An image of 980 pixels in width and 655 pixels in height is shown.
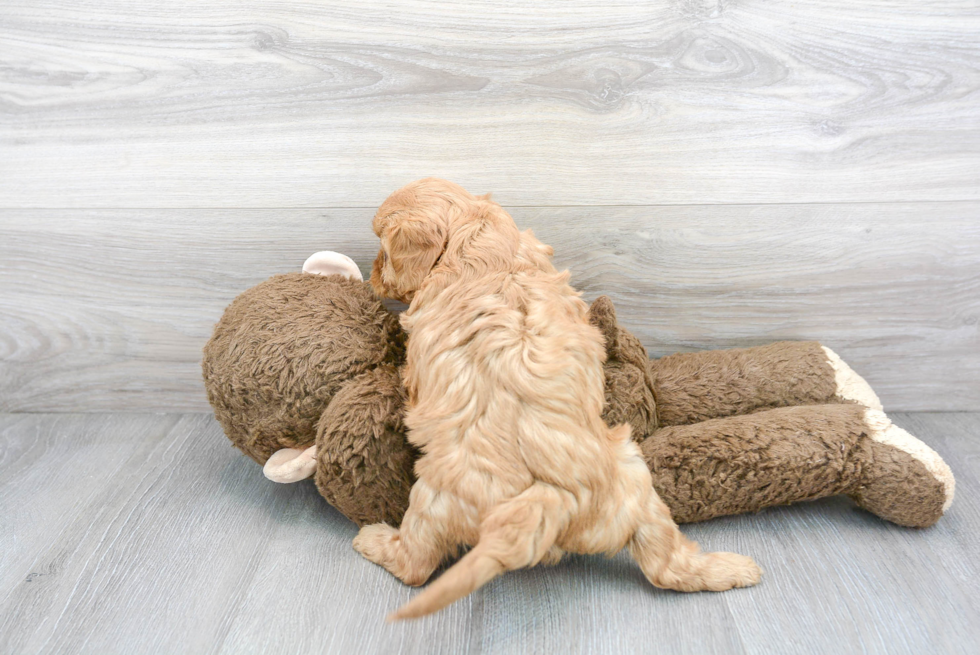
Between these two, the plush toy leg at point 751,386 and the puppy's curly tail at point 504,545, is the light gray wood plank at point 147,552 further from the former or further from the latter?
the plush toy leg at point 751,386

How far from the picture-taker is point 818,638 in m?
1.07

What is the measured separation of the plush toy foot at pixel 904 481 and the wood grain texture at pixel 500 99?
58cm

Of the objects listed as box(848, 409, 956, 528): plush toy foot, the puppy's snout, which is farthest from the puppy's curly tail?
box(848, 409, 956, 528): plush toy foot

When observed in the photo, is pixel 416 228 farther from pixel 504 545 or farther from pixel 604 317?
pixel 504 545

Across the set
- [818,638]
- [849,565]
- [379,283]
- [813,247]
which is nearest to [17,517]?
[379,283]

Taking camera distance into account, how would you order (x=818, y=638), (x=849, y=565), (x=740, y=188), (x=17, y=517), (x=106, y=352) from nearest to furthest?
1. (x=818, y=638)
2. (x=849, y=565)
3. (x=17, y=517)
4. (x=740, y=188)
5. (x=106, y=352)

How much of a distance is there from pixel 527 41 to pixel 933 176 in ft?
3.20

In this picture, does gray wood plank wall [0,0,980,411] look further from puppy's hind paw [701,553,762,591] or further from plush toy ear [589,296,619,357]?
puppy's hind paw [701,553,762,591]

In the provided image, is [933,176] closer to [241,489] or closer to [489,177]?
[489,177]

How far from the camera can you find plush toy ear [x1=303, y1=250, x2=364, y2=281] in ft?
4.71

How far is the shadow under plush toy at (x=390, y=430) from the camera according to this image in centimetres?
123

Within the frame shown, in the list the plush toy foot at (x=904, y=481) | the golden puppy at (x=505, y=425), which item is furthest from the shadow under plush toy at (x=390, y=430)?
the golden puppy at (x=505, y=425)

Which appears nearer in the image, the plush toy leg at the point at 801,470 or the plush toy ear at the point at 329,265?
the plush toy leg at the point at 801,470

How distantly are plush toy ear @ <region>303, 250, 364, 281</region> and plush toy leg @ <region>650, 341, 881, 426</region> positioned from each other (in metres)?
0.71
